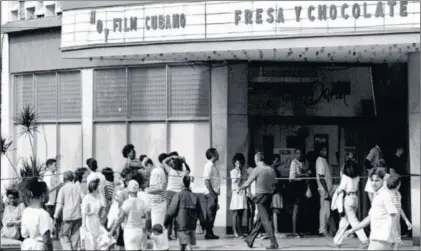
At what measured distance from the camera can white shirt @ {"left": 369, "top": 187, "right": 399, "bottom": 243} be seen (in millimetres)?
14094

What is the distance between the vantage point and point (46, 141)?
26.7m

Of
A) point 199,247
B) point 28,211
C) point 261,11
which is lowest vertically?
point 199,247

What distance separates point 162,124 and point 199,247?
428 centimetres

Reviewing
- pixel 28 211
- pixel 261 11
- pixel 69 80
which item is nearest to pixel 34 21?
pixel 69 80

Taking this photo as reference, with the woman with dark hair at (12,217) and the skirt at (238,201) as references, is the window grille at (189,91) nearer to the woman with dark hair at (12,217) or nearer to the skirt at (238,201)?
the skirt at (238,201)

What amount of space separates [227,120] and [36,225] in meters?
10.9

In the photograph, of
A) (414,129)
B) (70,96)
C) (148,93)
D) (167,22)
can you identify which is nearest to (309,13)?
(167,22)

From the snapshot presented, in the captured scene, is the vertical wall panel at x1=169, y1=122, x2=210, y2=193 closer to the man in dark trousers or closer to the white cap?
the man in dark trousers

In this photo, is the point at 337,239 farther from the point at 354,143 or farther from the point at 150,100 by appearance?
the point at 150,100

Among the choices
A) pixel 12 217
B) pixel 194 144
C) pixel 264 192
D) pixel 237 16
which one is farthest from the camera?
pixel 194 144

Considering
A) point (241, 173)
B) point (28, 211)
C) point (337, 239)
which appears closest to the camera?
point (28, 211)

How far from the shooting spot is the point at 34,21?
1051 inches

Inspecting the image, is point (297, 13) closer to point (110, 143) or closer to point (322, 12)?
point (322, 12)

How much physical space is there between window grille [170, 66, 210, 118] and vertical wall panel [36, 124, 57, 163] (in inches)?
177
